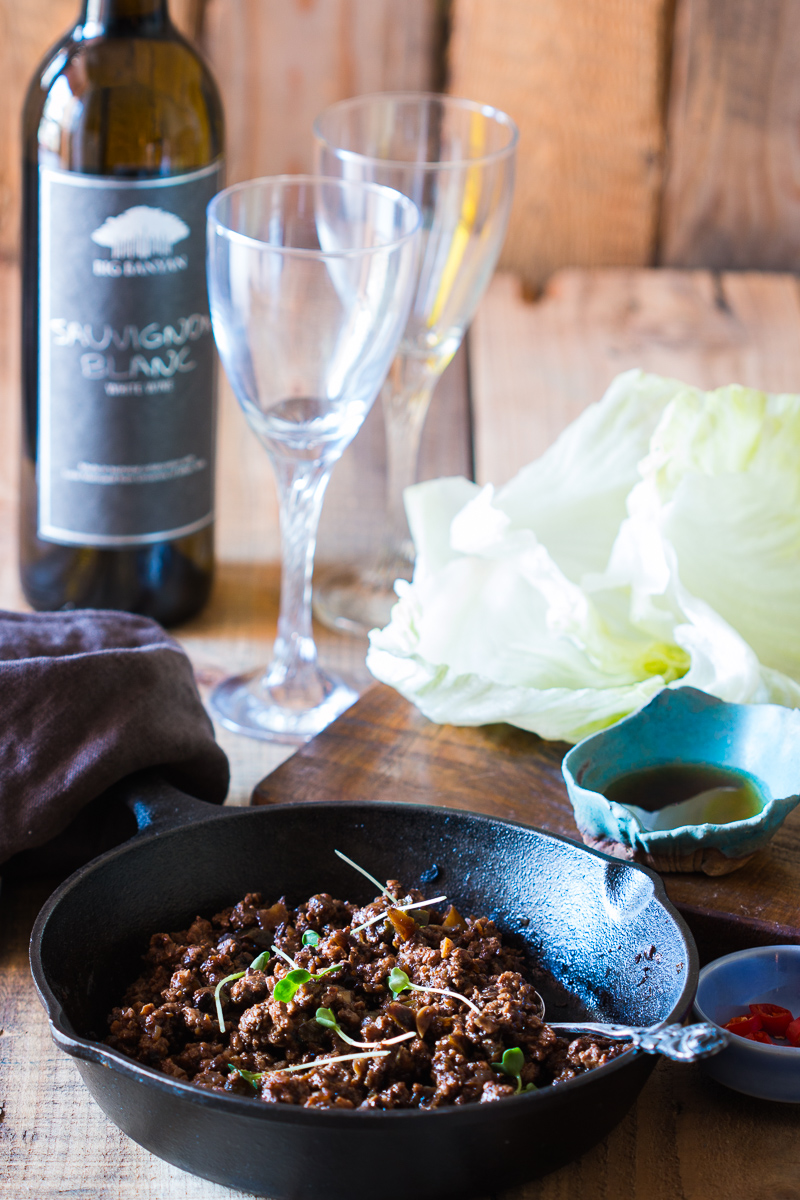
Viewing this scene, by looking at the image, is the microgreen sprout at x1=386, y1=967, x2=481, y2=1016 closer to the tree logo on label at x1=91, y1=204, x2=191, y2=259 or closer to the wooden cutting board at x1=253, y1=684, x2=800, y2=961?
the wooden cutting board at x1=253, y1=684, x2=800, y2=961

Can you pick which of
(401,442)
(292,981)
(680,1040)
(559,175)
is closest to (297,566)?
(401,442)

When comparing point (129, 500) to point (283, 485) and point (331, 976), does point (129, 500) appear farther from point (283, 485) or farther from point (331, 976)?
point (331, 976)

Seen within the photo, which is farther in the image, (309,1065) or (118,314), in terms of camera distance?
(118,314)

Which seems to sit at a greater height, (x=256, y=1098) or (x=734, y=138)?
(x=734, y=138)

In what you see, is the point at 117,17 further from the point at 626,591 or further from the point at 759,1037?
the point at 759,1037

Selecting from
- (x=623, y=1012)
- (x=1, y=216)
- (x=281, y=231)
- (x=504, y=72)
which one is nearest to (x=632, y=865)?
(x=623, y=1012)

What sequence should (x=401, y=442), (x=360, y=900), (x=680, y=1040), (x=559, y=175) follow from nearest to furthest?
(x=680, y=1040) < (x=360, y=900) < (x=401, y=442) < (x=559, y=175)
